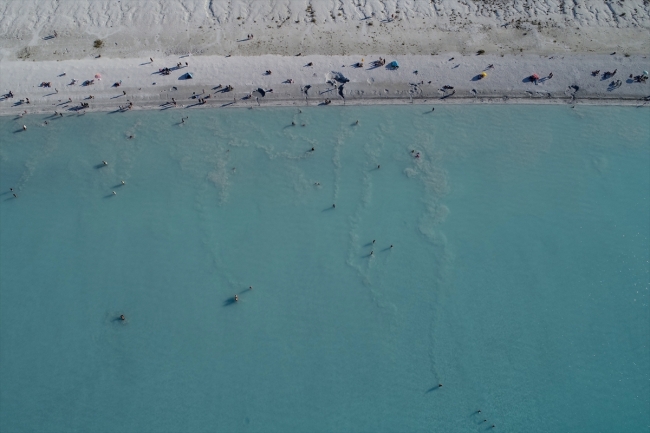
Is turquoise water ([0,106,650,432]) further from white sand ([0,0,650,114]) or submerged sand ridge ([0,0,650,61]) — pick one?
submerged sand ridge ([0,0,650,61])

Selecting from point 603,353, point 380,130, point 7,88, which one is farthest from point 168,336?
point 603,353

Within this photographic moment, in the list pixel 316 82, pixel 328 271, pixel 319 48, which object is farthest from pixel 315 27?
pixel 328 271

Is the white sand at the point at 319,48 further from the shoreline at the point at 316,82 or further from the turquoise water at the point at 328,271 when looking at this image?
the turquoise water at the point at 328,271

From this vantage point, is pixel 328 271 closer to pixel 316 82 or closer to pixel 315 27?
pixel 316 82

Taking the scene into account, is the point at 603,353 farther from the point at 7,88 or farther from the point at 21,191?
the point at 7,88

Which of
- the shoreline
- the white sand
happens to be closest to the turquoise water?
the shoreline

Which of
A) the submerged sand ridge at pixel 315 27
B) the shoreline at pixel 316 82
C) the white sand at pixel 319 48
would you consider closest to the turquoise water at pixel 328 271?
the shoreline at pixel 316 82
